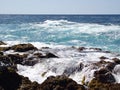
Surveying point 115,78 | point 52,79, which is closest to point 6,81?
point 52,79

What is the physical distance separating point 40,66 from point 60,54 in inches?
109

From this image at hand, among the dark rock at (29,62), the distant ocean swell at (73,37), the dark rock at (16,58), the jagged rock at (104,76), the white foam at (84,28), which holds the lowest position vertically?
the white foam at (84,28)

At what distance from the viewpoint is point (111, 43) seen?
97.8 ft

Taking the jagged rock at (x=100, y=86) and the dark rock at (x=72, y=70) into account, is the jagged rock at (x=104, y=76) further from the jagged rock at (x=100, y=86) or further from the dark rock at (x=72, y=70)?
the dark rock at (x=72, y=70)

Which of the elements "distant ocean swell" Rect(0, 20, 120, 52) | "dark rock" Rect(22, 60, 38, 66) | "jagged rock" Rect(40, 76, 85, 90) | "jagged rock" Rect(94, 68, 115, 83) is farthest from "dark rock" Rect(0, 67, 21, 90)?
"distant ocean swell" Rect(0, 20, 120, 52)

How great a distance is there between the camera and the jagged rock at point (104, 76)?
1119 cm

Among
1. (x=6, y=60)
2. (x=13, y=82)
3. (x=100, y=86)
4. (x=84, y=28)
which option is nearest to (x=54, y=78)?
(x=13, y=82)

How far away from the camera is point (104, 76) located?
37.3 feet

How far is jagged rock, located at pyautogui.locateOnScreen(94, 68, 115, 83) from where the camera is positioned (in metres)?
11.2

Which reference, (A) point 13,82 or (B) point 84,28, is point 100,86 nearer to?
(A) point 13,82

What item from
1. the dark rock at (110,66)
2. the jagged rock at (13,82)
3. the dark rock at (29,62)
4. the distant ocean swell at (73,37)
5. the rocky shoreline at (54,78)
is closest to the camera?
the rocky shoreline at (54,78)

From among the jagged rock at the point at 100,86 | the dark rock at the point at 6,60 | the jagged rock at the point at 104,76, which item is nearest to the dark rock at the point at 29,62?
the dark rock at the point at 6,60

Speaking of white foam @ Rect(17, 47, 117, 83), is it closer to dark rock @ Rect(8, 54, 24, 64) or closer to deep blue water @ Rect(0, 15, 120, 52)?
dark rock @ Rect(8, 54, 24, 64)

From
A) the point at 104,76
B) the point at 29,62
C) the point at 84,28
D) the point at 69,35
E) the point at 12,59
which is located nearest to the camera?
the point at 104,76
